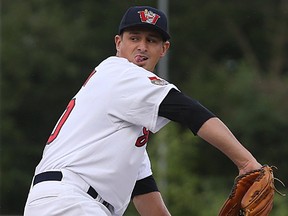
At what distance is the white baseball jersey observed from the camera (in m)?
4.45

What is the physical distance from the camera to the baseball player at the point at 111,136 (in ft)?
14.4

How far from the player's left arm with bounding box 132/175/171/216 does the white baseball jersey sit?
64 cm

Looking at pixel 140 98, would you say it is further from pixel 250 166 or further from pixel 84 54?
pixel 84 54

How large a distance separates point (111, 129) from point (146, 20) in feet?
2.10

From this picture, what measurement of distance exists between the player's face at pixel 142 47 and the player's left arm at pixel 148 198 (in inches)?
31.0

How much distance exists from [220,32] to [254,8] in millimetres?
1730

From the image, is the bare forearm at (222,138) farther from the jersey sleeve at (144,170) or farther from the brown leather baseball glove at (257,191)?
the jersey sleeve at (144,170)

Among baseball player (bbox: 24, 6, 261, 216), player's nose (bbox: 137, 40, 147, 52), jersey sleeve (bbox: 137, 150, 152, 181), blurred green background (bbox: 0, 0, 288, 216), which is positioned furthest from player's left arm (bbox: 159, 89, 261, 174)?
blurred green background (bbox: 0, 0, 288, 216)

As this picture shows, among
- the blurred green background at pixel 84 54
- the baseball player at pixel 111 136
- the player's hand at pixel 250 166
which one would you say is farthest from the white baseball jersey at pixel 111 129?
the blurred green background at pixel 84 54

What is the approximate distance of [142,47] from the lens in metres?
4.82

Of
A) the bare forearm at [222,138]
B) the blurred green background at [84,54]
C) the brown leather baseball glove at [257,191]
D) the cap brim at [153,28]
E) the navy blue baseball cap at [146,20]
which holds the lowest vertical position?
the blurred green background at [84,54]

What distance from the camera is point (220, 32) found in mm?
38406

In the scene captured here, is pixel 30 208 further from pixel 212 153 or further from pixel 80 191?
pixel 212 153

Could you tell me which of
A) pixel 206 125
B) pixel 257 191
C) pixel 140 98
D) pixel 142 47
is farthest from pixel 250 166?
pixel 142 47
